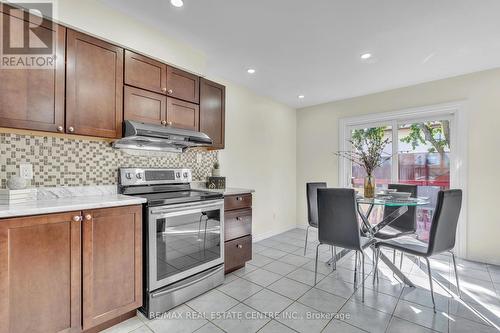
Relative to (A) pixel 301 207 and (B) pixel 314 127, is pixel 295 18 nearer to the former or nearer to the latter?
(B) pixel 314 127

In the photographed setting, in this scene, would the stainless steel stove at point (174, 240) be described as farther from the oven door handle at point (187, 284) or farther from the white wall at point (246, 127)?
the white wall at point (246, 127)

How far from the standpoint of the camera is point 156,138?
85.7 inches

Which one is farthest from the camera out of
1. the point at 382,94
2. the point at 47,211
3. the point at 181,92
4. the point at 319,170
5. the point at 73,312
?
the point at 319,170

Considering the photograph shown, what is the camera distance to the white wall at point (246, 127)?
1857 mm

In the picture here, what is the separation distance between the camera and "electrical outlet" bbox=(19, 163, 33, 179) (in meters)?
1.71

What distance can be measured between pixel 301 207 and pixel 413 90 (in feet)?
8.89

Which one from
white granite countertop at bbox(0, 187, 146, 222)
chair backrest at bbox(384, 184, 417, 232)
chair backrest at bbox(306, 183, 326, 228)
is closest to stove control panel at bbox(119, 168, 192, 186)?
white granite countertop at bbox(0, 187, 146, 222)

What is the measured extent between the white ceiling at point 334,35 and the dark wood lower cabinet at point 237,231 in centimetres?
163

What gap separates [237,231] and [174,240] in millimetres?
839

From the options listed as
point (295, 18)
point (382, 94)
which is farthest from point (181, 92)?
point (382, 94)

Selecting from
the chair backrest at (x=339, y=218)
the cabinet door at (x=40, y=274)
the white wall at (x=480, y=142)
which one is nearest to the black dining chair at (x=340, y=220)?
the chair backrest at (x=339, y=218)

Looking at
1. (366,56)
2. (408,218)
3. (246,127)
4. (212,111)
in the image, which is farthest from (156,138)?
(408,218)

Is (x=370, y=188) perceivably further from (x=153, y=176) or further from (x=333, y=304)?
(x=153, y=176)

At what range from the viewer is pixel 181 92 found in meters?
2.43
